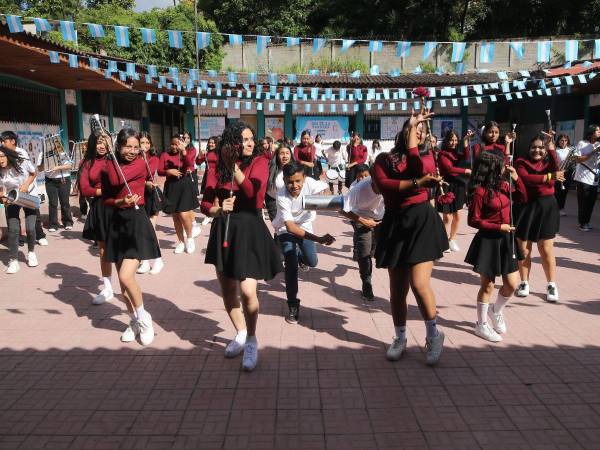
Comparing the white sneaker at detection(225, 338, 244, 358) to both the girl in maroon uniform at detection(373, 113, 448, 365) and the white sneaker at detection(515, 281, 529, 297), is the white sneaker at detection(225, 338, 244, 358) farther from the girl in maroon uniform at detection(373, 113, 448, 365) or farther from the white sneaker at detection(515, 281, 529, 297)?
the white sneaker at detection(515, 281, 529, 297)

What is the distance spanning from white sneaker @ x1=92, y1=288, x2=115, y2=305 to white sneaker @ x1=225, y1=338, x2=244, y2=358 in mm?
1940

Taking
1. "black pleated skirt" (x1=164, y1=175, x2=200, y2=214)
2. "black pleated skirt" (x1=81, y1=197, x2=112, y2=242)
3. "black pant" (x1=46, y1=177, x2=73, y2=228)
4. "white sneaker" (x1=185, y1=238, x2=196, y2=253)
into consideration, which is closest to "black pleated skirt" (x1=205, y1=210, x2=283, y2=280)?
"black pleated skirt" (x1=81, y1=197, x2=112, y2=242)

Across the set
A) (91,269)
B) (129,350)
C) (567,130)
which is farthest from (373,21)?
(129,350)

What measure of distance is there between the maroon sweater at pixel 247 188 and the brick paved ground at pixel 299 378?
3.90 ft

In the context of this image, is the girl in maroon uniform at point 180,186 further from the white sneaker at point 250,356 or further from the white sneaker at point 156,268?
the white sneaker at point 250,356

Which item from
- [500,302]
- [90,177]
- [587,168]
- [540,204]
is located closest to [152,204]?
[90,177]

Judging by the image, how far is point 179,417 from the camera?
129 inches

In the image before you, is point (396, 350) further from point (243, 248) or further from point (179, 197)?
point (179, 197)

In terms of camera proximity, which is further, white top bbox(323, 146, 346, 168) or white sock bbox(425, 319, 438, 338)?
white top bbox(323, 146, 346, 168)

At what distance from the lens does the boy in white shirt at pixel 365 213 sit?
488 centimetres

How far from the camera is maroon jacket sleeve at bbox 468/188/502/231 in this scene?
4.35m

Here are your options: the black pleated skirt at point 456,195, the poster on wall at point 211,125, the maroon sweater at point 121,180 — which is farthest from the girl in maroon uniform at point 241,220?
the poster on wall at point 211,125

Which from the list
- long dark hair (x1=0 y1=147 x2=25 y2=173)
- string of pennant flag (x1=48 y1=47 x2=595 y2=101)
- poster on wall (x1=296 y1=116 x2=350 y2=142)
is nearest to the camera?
long dark hair (x1=0 y1=147 x2=25 y2=173)

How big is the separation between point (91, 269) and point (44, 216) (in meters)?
4.72
